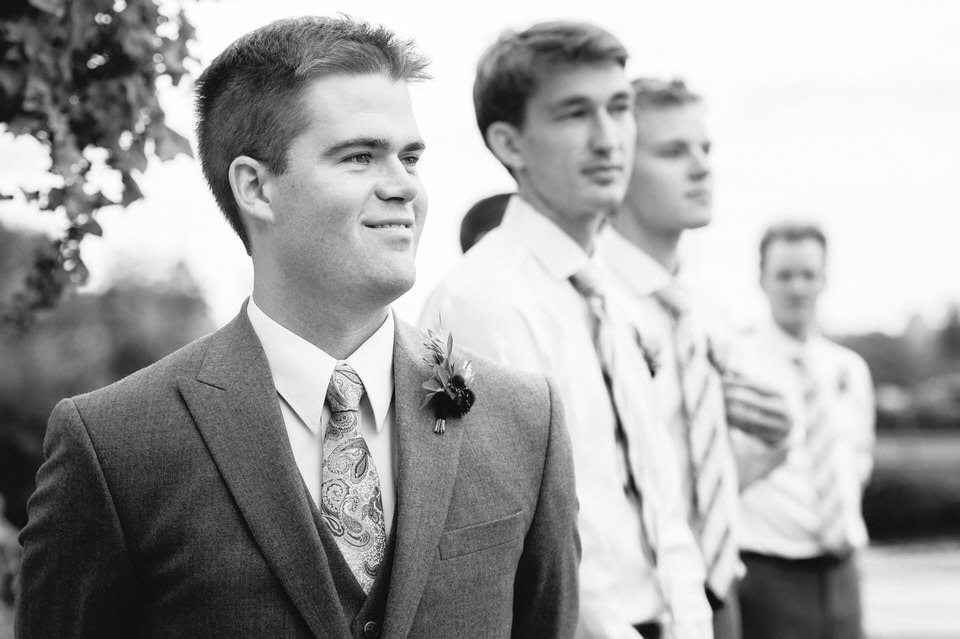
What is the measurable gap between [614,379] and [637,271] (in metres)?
0.94

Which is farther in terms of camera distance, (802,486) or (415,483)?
(802,486)

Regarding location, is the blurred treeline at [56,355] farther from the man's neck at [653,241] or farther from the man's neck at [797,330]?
the man's neck at [797,330]

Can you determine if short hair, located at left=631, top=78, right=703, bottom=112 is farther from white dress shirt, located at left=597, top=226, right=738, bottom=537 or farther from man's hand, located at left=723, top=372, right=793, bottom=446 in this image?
man's hand, located at left=723, top=372, right=793, bottom=446

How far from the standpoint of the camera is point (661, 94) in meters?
4.41

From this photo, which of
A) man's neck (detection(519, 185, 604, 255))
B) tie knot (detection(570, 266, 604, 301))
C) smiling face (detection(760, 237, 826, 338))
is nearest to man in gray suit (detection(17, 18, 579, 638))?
tie knot (detection(570, 266, 604, 301))

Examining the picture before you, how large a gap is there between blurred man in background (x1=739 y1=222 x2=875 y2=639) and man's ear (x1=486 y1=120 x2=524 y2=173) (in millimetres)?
2950

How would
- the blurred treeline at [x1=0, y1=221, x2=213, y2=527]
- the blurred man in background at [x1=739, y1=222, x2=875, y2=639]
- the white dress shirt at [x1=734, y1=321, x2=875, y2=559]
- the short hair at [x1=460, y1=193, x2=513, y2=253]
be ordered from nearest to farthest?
the short hair at [x1=460, y1=193, x2=513, y2=253], the blurred man in background at [x1=739, y1=222, x2=875, y2=639], the white dress shirt at [x1=734, y1=321, x2=875, y2=559], the blurred treeline at [x1=0, y1=221, x2=213, y2=527]

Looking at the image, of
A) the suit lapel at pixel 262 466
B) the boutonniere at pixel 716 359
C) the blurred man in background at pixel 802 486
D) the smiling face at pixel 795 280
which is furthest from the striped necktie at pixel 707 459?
the smiling face at pixel 795 280

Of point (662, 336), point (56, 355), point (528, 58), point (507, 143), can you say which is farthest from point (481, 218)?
point (56, 355)

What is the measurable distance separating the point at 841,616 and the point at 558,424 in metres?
4.33

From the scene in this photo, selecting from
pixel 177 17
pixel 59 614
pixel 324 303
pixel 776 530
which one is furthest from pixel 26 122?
pixel 776 530

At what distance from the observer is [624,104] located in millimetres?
3689

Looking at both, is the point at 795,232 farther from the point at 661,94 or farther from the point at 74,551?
the point at 74,551

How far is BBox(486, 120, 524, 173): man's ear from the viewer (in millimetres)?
3736
